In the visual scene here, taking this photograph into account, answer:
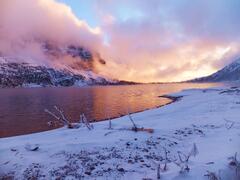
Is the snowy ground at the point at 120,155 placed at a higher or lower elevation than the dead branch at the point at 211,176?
higher

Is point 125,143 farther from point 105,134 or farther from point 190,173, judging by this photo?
point 190,173

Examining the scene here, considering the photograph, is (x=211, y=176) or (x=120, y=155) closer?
(x=211, y=176)

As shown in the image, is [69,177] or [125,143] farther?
[125,143]

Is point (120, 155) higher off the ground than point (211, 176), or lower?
higher

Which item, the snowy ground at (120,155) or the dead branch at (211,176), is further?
the snowy ground at (120,155)

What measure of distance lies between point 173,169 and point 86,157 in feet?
13.4

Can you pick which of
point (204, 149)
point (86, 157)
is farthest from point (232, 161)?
point (86, 157)

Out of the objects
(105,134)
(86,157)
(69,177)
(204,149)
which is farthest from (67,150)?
(204,149)

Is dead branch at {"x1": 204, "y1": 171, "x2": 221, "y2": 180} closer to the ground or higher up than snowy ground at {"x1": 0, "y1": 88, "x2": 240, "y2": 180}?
closer to the ground

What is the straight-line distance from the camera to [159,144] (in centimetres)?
1764

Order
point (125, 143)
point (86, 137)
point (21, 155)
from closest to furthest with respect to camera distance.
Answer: point (21, 155), point (125, 143), point (86, 137)

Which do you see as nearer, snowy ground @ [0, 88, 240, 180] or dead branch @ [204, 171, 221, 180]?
dead branch @ [204, 171, 221, 180]

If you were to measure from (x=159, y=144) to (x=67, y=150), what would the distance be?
5.12 metres

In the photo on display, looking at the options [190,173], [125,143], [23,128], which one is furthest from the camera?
[23,128]
